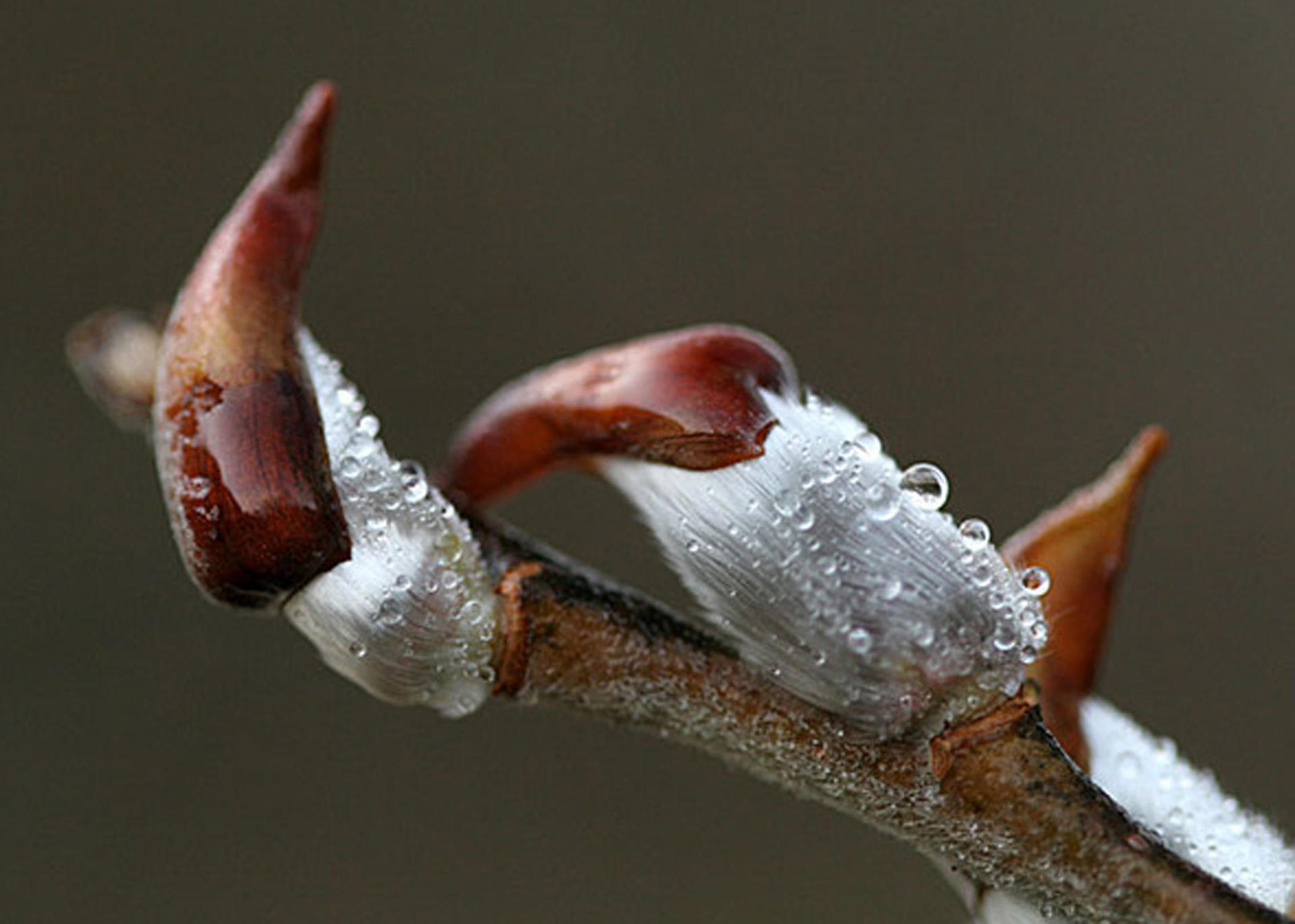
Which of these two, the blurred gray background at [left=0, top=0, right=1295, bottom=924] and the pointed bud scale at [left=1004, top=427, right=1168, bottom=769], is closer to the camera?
the pointed bud scale at [left=1004, top=427, right=1168, bottom=769]

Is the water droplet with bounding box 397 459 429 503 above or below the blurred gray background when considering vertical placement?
above

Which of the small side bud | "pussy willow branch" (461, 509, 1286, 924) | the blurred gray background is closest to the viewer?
"pussy willow branch" (461, 509, 1286, 924)

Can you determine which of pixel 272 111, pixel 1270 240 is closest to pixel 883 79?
pixel 1270 240

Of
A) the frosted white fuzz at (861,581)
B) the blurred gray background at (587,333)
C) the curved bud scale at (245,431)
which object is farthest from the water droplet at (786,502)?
the blurred gray background at (587,333)

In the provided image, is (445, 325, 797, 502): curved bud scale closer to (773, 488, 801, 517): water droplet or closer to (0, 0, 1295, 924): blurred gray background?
(773, 488, 801, 517): water droplet

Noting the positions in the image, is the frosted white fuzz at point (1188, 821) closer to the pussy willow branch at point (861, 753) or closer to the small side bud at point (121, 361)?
the pussy willow branch at point (861, 753)

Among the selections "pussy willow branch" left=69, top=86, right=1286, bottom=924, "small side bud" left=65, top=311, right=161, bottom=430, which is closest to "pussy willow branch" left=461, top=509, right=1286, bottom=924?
"pussy willow branch" left=69, top=86, right=1286, bottom=924

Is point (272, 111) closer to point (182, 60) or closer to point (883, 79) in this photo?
point (182, 60)

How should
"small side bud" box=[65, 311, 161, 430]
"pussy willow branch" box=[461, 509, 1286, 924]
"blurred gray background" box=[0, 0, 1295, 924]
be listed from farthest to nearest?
"blurred gray background" box=[0, 0, 1295, 924]
"small side bud" box=[65, 311, 161, 430]
"pussy willow branch" box=[461, 509, 1286, 924]
